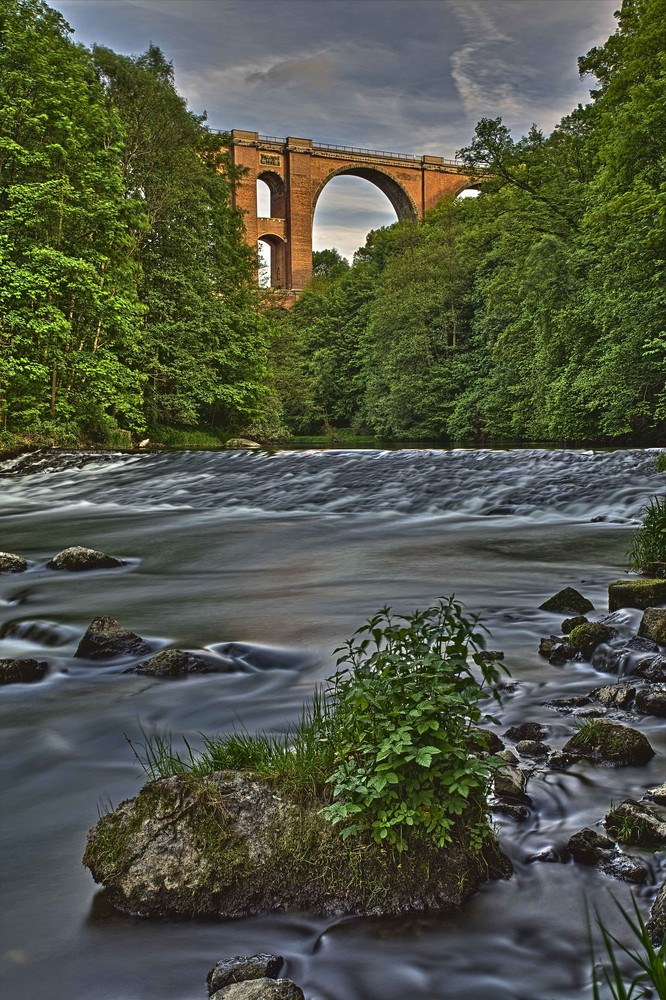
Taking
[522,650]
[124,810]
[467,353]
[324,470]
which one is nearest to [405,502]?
[324,470]

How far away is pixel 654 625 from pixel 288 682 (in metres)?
2.05

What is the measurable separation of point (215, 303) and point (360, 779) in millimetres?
26551

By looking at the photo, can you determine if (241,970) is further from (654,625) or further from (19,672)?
(654,625)

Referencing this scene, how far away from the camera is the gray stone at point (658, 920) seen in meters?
2.03

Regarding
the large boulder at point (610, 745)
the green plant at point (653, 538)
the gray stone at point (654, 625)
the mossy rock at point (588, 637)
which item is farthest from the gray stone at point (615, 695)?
the green plant at point (653, 538)

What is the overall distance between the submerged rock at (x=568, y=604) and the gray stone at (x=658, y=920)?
3.56 m

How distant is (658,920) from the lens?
2.05m

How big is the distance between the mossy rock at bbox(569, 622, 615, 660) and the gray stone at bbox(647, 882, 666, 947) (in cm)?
248

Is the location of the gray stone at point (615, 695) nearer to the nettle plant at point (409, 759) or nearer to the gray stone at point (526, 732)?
the gray stone at point (526, 732)

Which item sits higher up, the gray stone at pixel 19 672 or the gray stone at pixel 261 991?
the gray stone at pixel 261 991

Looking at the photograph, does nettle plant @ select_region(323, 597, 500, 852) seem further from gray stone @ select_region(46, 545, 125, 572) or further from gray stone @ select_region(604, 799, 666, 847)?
gray stone @ select_region(46, 545, 125, 572)

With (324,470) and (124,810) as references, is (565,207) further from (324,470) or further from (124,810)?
(124,810)

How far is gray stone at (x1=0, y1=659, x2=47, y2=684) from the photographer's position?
4688 millimetres

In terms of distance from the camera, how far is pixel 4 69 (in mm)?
19875
